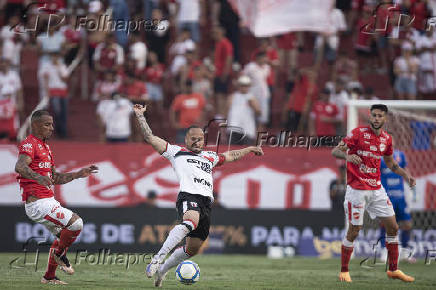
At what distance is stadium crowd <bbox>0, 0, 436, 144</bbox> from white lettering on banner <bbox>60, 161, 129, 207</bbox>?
76.9 inches

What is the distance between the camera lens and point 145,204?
57.8 feet

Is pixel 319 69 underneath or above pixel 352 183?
above

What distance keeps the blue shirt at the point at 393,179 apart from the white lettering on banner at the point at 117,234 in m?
5.32

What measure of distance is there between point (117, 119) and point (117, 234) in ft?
10.9

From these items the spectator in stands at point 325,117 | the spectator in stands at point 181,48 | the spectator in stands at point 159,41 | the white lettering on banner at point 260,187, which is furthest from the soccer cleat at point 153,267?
the spectator in stands at point 159,41

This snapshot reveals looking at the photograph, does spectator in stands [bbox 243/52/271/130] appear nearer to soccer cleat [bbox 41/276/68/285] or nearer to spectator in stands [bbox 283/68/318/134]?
spectator in stands [bbox 283/68/318/134]

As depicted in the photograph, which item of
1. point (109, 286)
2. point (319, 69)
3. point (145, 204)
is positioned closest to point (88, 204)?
point (145, 204)

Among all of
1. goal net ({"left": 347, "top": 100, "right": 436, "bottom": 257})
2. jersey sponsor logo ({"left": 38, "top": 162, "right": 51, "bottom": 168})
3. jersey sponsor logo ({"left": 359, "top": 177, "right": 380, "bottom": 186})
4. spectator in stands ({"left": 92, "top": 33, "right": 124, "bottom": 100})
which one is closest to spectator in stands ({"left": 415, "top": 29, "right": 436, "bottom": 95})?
goal net ({"left": 347, "top": 100, "right": 436, "bottom": 257})

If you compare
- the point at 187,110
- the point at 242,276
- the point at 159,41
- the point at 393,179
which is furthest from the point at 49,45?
the point at 242,276

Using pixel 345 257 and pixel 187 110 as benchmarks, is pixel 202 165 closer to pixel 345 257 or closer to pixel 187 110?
pixel 345 257

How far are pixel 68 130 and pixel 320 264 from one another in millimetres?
8699

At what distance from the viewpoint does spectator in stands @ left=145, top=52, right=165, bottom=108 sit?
2123 cm

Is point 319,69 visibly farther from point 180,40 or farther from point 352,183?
point 352,183

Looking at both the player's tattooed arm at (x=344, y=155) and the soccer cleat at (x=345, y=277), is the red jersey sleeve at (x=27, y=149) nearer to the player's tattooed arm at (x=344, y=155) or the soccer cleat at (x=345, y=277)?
the player's tattooed arm at (x=344, y=155)
